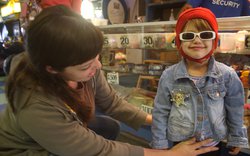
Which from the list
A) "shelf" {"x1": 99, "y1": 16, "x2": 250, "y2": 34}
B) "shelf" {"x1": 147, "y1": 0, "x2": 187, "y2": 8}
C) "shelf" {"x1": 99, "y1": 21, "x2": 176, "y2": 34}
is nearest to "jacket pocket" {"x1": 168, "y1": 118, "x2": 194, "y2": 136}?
"shelf" {"x1": 99, "y1": 16, "x2": 250, "y2": 34}

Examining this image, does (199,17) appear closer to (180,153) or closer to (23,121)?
(180,153)

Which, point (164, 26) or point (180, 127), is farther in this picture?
point (164, 26)

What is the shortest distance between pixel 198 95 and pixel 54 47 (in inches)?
26.7

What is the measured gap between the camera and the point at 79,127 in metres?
1.01

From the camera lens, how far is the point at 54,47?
0.84 meters

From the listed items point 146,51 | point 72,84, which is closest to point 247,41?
point 146,51

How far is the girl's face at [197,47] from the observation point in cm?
106

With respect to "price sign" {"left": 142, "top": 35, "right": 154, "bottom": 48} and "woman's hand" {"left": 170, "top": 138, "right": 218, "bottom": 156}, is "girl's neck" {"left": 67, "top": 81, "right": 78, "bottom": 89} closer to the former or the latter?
"woman's hand" {"left": 170, "top": 138, "right": 218, "bottom": 156}

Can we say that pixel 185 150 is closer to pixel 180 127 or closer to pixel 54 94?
pixel 180 127

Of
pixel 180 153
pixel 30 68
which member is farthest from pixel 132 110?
pixel 30 68

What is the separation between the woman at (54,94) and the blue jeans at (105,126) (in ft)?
1.21

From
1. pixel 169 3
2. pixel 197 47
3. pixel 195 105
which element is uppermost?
pixel 169 3

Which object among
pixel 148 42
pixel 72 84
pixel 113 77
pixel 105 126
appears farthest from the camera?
pixel 113 77

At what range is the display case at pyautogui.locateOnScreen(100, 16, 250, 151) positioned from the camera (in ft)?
4.65
